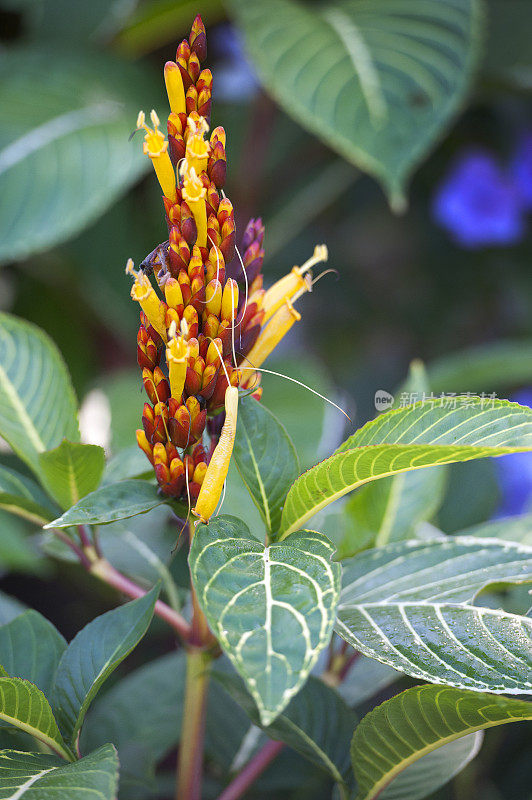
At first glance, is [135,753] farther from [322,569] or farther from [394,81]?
[394,81]

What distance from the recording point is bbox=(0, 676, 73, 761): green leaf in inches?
13.8

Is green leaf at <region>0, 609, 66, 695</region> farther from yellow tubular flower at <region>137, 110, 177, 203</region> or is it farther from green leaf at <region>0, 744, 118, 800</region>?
yellow tubular flower at <region>137, 110, 177, 203</region>

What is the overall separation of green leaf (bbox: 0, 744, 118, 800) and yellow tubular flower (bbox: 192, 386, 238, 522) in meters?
0.12

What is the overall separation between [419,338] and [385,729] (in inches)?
49.6

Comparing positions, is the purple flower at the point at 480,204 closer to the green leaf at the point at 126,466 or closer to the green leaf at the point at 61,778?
the green leaf at the point at 126,466

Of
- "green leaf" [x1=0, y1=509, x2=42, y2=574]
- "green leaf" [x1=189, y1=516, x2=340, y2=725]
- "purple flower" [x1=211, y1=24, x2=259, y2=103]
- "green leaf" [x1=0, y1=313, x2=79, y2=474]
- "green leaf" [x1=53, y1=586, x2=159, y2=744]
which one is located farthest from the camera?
"purple flower" [x1=211, y1=24, x2=259, y2=103]

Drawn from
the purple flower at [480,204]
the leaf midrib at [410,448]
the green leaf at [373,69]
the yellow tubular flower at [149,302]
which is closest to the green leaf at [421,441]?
the leaf midrib at [410,448]

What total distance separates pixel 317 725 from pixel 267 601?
190 millimetres

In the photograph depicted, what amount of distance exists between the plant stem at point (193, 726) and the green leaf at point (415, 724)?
3.9 inches

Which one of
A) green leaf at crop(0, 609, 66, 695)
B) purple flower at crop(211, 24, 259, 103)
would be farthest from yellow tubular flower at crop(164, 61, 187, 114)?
purple flower at crop(211, 24, 259, 103)

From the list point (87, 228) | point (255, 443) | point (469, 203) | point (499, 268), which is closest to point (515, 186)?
point (469, 203)

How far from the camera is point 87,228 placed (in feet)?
3.97

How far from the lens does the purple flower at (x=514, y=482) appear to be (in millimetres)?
917

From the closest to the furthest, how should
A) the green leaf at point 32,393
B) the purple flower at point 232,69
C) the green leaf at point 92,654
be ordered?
1. the green leaf at point 92,654
2. the green leaf at point 32,393
3. the purple flower at point 232,69
